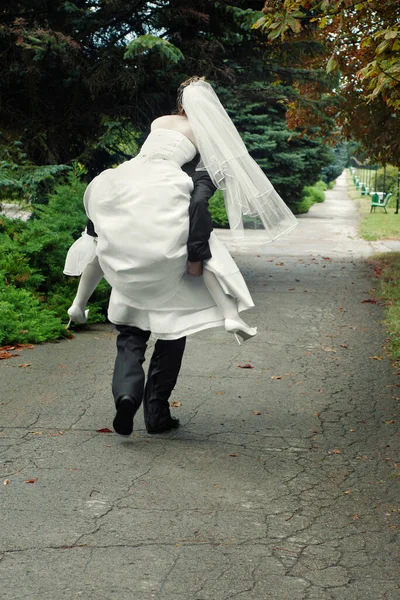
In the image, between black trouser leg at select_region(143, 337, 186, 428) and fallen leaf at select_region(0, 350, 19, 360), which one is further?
fallen leaf at select_region(0, 350, 19, 360)

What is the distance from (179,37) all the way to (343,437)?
303 inches

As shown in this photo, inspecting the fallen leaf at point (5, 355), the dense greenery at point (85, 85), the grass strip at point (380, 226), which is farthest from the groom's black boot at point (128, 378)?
the grass strip at point (380, 226)

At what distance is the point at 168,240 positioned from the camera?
5109mm

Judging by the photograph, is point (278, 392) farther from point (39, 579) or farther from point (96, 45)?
point (96, 45)

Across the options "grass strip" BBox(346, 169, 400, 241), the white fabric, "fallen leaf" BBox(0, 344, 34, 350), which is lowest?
"grass strip" BBox(346, 169, 400, 241)

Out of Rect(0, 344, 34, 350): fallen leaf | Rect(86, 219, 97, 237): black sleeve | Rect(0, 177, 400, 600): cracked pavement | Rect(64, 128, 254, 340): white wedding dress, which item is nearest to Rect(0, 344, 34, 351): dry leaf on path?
Rect(0, 344, 34, 350): fallen leaf

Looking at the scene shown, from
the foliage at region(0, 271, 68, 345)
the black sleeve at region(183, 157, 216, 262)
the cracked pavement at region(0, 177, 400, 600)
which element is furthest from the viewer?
the foliage at region(0, 271, 68, 345)

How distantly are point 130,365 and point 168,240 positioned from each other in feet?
2.60

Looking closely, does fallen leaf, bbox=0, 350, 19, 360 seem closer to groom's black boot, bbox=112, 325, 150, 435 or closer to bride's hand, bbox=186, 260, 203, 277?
groom's black boot, bbox=112, 325, 150, 435

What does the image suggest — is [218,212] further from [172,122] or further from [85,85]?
[172,122]

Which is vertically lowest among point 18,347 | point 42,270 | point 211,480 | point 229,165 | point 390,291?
point 390,291

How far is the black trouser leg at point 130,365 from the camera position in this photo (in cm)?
508

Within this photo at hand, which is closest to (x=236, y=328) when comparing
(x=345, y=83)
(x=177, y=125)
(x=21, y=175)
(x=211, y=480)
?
(x=211, y=480)

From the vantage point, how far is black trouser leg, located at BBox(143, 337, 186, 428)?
18.1 feet
